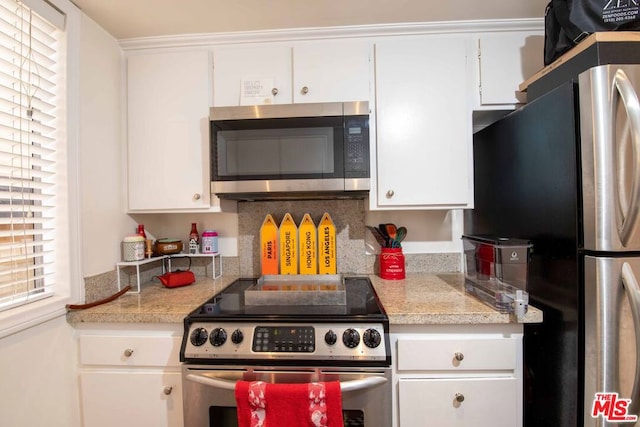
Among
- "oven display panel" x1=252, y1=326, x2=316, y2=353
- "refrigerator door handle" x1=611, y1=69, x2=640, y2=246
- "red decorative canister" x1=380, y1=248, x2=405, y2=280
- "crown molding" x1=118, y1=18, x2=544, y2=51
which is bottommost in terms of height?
"oven display panel" x1=252, y1=326, x2=316, y2=353

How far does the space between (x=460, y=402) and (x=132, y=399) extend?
1271 millimetres

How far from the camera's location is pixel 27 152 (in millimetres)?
1012

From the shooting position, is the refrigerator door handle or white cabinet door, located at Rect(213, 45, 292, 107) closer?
the refrigerator door handle

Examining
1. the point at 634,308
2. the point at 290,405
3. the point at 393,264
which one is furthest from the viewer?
the point at 393,264

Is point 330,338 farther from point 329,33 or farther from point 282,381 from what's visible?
Answer: point 329,33

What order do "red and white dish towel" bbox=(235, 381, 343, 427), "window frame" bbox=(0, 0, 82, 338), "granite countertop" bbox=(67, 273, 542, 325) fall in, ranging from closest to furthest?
"red and white dish towel" bbox=(235, 381, 343, 427), "granite countertop" bbox=(67, 273, 542, 325), "window frame" bbox=(0, 0, 82, 338)

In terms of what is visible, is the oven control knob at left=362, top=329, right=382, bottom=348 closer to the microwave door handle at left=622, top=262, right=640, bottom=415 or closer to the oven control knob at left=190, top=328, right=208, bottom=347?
the oven control knob at left=190, top=328, right=208, bottom=347

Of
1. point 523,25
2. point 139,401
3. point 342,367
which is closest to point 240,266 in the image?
point 139,401

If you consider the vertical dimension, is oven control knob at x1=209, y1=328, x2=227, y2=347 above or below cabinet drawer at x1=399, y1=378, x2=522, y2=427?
above

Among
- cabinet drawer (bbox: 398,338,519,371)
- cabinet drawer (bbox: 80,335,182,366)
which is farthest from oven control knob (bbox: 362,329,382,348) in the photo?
cabinet drawer (bbox: 80,335,182,366)

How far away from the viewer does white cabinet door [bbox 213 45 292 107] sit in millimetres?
1381

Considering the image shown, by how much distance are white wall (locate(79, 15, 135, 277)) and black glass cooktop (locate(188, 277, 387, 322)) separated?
58cm

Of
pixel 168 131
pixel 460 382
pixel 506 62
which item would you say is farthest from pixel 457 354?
pixel 168 131

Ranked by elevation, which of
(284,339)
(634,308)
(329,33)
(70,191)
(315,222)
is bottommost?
(284,339)
